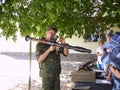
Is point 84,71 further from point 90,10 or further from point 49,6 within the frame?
point 49,6

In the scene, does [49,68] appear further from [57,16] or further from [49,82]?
[57,16]

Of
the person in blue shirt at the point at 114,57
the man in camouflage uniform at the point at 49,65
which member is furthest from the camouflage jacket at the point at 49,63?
the person in blue shirt at the point at 114,57

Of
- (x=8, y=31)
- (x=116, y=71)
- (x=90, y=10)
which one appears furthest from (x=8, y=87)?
(x=116, y=71)

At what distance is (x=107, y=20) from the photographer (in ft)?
24.4

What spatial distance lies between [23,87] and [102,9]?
435 cm

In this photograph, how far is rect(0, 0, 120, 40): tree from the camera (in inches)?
161

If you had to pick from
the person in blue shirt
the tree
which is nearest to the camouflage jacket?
the tree

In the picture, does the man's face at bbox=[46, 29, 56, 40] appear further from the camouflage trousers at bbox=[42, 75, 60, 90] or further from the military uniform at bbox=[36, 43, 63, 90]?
the camouflage trousers at bbox=[42, 75, 60, 90]

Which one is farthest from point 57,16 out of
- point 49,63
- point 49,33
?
point 49,63

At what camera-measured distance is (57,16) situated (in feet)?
15.9

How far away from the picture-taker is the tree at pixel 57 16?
13.4ft

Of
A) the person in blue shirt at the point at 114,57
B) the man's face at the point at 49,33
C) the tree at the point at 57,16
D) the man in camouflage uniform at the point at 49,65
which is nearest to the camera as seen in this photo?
the person in blue shirt at the point at 114,57

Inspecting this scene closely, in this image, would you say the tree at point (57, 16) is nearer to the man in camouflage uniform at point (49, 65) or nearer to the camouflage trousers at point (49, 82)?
the man in camouflage uniform at point (49, 65)

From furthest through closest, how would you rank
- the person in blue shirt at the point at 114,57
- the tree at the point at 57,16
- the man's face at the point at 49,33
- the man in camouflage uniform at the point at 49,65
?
the man in camouflage uniform at the point at 49,65, the man's face at the point at 49,33, the tree at the point at 57,16, the person in blue shirt at the point at 114,57
